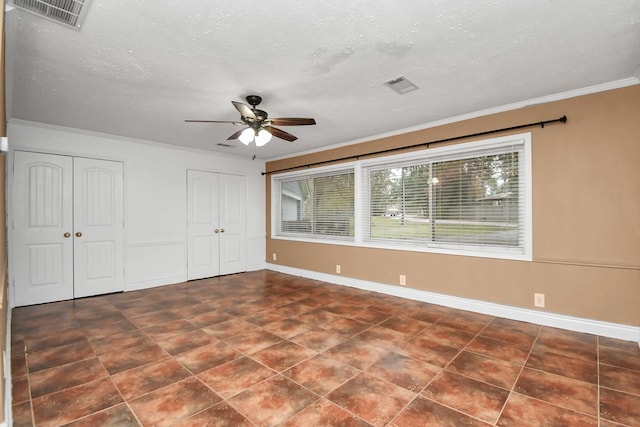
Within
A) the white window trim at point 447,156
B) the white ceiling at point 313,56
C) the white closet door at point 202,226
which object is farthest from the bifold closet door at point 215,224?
the white ceiling at point 313,56

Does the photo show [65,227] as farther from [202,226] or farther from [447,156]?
[447,156]

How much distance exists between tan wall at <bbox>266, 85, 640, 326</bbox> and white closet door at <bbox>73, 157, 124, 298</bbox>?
5.08 meters

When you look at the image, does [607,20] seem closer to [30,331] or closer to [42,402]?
[42,402]

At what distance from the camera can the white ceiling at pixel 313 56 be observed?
1941 millimetres

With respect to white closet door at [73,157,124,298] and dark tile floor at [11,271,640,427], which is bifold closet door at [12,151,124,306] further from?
dark tile floor at [11,271,640,427]

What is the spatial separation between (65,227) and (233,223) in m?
2.66

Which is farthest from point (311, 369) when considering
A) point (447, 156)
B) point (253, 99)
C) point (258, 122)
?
point (447, 156)

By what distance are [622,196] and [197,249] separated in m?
5.93

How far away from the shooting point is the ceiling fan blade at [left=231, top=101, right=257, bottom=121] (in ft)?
9.13

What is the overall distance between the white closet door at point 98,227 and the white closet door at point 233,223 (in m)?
1.74

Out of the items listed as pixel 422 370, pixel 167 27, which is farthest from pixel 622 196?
pixel 167 27

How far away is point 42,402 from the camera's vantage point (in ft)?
6.62

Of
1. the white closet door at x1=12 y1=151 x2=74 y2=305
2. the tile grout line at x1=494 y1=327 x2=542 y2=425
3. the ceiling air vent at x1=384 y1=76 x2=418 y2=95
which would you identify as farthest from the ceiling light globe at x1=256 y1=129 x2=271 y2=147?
the white closet door at x1=12 y1=151 x2=74 y2=305

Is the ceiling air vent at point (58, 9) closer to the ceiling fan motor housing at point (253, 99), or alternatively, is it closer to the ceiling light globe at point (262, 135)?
the ceiling fan motor housing at point (253, 99)
